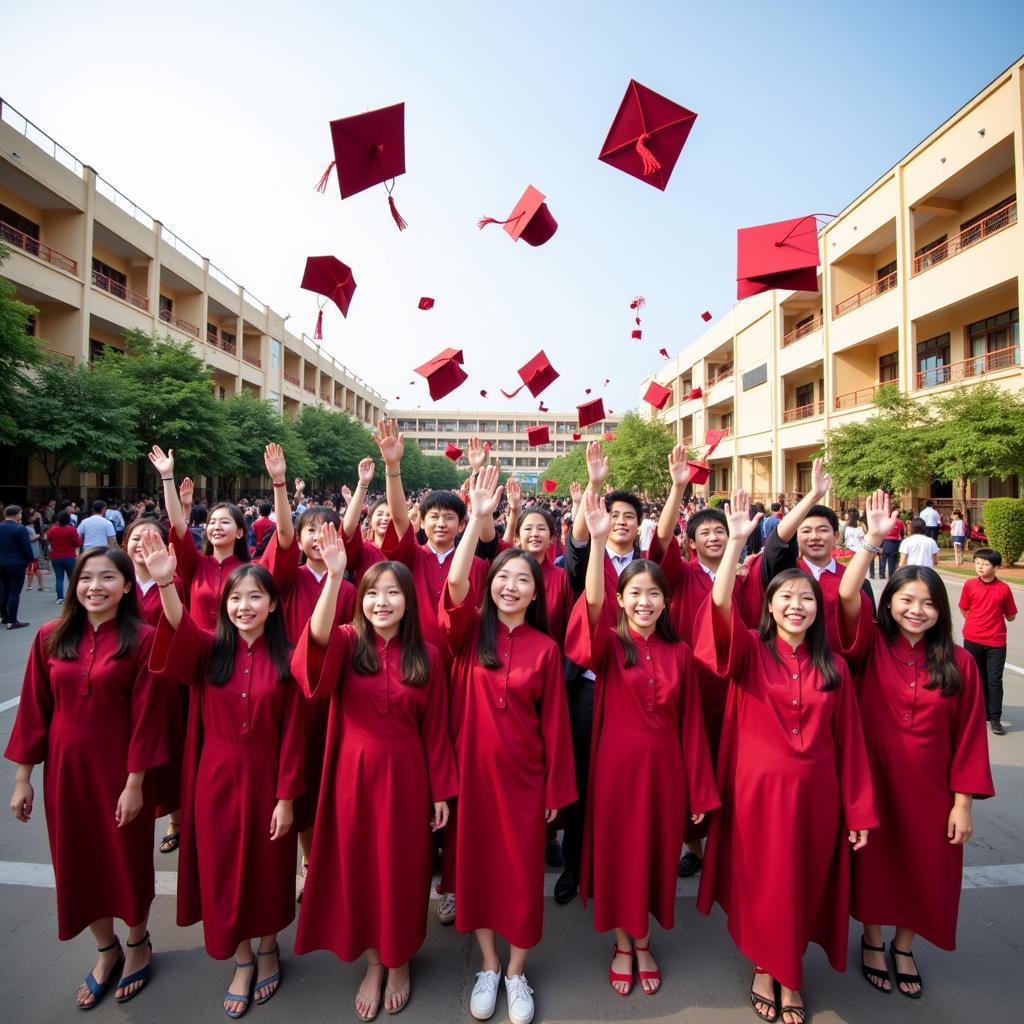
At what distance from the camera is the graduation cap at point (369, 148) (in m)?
3.78

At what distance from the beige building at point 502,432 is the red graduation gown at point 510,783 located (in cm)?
6985

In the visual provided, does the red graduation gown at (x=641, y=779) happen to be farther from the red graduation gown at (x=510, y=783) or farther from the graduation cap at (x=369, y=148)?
the graduation cap at (x=369, y=148)

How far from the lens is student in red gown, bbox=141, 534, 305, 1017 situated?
2305 millimetres

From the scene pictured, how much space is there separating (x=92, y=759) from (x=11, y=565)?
779 centimetres

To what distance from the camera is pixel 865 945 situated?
2492mm

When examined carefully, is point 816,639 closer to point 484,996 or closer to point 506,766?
point 506,766

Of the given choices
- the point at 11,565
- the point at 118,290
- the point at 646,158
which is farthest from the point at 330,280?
the point at 118,290

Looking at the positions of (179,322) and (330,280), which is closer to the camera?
(330,280)

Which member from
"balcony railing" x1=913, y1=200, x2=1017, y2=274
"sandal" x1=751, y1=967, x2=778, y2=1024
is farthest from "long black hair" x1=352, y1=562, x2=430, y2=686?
"balcony railing" x1=913, y1=200, x2=1017, y2=274

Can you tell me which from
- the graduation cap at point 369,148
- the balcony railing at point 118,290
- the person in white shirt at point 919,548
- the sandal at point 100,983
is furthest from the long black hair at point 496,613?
the balcony railing at point 118,290

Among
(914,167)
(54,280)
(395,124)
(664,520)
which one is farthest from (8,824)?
(914,167)

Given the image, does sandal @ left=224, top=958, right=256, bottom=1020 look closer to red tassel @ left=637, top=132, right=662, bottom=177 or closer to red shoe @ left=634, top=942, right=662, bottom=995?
red shoe @ left=634, top=942, right=662, bottom=995

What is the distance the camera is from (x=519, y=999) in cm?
225

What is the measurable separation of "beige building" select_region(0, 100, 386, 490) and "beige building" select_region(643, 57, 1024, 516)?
77.3ft
